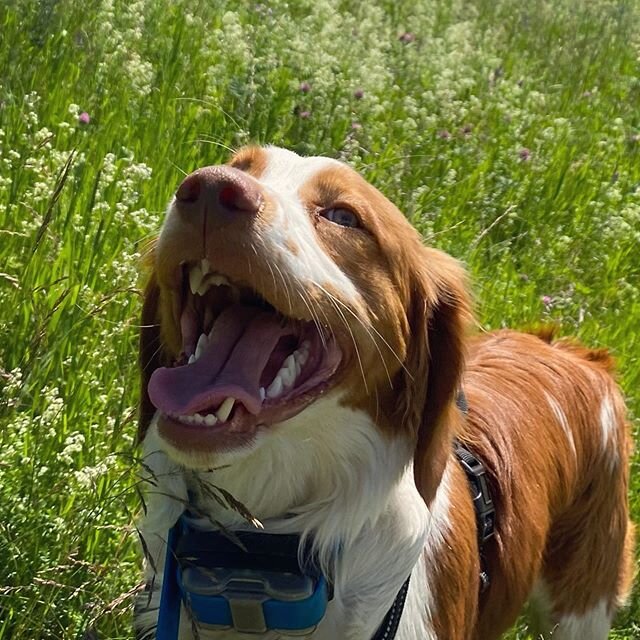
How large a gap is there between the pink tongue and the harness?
0.30 metres

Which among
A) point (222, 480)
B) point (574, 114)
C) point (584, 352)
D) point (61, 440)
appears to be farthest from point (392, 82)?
point (222, 480)

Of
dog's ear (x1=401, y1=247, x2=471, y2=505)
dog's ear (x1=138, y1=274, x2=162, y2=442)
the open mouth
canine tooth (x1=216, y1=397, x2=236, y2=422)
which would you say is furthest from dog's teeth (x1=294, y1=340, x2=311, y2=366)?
dog's ear (x1=138, y1=274, x2=162, y2=442)

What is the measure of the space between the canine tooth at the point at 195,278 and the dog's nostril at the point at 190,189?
0.70ft

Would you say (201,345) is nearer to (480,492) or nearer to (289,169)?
(289,169)

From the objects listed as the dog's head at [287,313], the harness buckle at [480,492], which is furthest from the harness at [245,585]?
the harness buckle at [480,492]

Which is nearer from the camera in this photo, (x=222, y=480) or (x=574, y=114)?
(x=222, y=480)

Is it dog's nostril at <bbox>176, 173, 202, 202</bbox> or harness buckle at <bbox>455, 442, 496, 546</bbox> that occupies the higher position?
dog's nostril at <bbox>176, 173, 202, 202</bbox>

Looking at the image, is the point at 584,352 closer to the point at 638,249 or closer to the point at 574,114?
the point at 638,249

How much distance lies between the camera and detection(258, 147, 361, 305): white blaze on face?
224 centimetres

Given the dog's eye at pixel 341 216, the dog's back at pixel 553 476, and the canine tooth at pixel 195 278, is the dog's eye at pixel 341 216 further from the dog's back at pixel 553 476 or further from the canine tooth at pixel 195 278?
the dog's back at pixel 553 476

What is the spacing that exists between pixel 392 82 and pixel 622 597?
346cm

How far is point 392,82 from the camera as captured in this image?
20.5 feet

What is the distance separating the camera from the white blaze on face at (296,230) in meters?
2.24

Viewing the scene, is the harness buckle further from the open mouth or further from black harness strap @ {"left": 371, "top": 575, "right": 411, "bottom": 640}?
the open mouth
